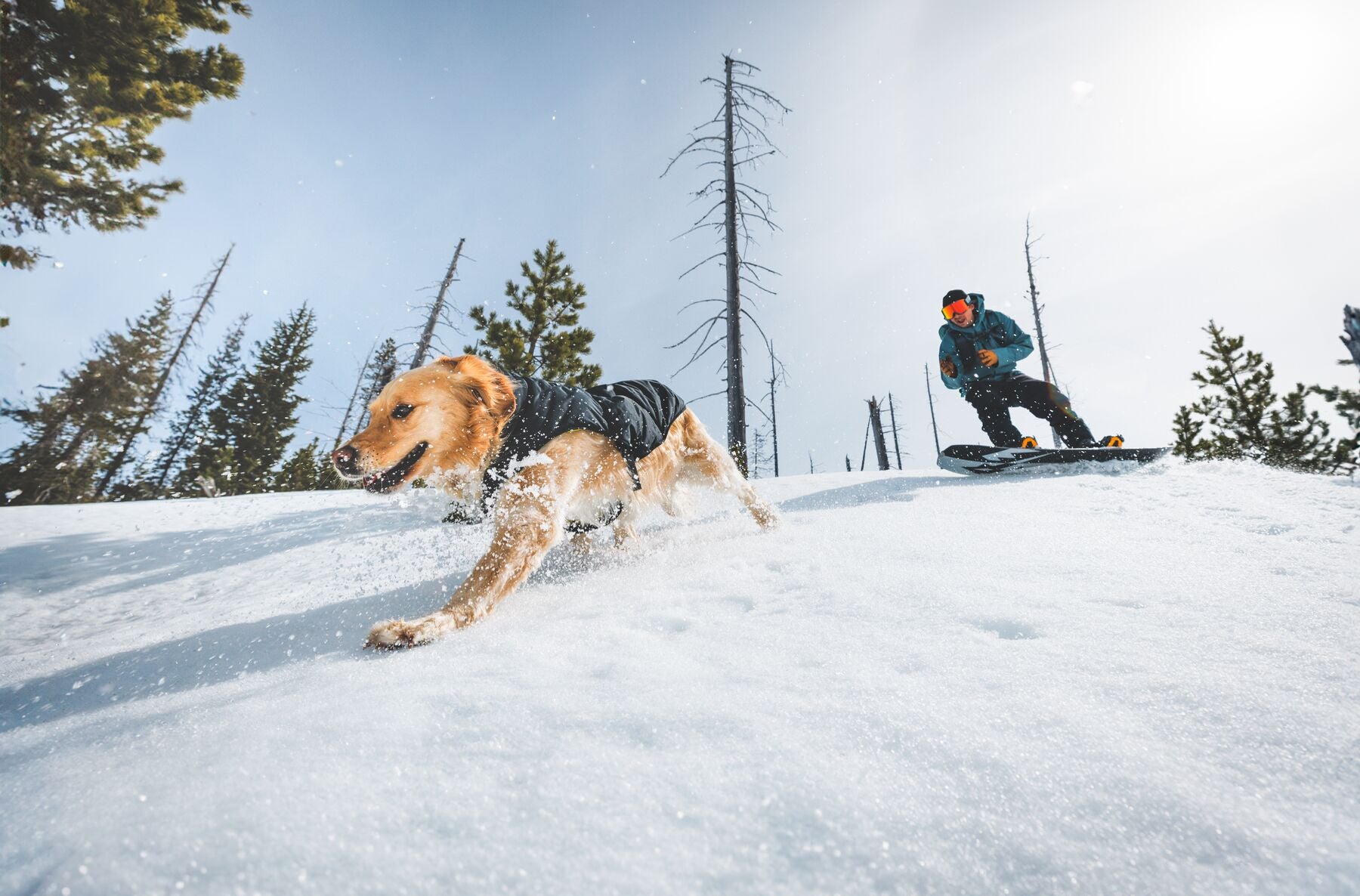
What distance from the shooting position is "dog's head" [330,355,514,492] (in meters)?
2.03

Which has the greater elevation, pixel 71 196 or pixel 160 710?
pixel 71 196

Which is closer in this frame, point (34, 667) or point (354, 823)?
point (354, 823)

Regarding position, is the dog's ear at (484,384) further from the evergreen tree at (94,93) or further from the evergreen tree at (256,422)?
the evergreen tree at (256,422)

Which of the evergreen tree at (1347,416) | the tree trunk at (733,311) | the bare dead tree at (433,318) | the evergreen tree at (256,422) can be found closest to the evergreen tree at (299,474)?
the evergreen tree at (256,422)

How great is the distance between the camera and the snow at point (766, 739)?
1.76 ft

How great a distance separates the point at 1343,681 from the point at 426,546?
421cm

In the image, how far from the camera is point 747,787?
2.12ft

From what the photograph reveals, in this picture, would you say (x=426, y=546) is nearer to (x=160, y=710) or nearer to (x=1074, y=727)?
(x=160, y=710)

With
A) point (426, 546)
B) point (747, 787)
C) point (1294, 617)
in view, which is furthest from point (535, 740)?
point (426, 546)

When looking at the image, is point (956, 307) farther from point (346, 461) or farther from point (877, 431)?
point (877, 431)

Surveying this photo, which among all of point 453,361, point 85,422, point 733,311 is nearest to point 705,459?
point 453,361

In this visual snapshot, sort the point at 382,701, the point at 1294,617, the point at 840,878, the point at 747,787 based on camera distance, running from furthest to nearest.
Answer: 1. the point at 1294,617
2. the point at 382,701
3. the point at 747,787
4. the point at 840,878

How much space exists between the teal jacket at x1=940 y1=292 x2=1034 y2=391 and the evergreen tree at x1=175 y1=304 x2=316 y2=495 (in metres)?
23.0

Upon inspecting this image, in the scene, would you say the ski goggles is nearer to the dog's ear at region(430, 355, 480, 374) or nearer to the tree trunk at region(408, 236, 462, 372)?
the dog's ear at region(430, 355, 480, 374)
